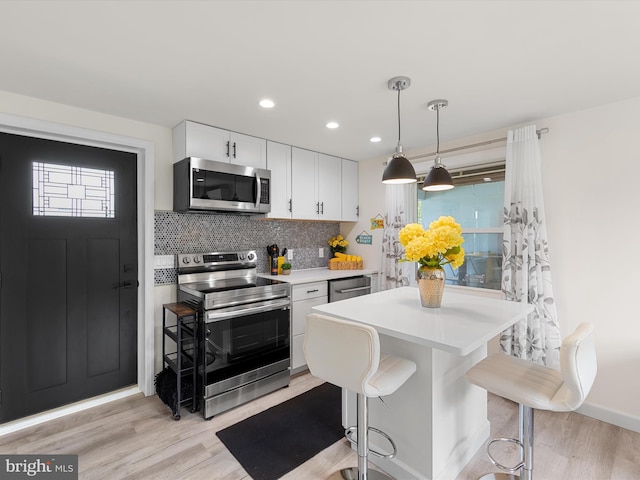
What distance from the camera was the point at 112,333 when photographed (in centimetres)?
265

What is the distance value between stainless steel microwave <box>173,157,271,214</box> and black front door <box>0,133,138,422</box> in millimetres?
479

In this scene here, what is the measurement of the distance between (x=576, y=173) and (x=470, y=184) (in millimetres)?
872

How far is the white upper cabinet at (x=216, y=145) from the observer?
8.70 feet

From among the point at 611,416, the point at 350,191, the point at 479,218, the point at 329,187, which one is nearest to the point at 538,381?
the point at 611,416

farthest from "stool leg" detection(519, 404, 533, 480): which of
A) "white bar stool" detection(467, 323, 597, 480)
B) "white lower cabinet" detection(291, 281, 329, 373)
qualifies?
"white lower cabinet" detection(291, 281, 329, 373)

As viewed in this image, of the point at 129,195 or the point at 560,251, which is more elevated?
the point at 129,195

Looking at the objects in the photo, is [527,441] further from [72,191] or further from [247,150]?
[72,191]

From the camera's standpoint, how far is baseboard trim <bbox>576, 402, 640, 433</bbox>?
7.36 feet

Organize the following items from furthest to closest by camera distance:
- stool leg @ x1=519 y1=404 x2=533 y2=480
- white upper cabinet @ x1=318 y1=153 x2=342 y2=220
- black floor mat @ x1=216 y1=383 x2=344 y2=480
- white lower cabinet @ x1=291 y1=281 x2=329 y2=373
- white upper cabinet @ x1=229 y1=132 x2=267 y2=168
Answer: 1. white upper cabinet @ x1=318 y1=153 x2=342 y2=220
2. white lower cabinet @ x1=291 y1=281 x2=329 y2=373
3. white upper cabinet @ x1=229 y1=132 x2=267 y2=168
4. black floor mat @ x1=216 y1=383 x2=344 y2=480
5. stool leg @ x1=519 y1=404 x2=533 y2=480

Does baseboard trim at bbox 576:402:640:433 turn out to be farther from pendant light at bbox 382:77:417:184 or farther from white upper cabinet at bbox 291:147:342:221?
white upper cabinet at bbox 291:147:342:221

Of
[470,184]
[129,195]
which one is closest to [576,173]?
[470,184]

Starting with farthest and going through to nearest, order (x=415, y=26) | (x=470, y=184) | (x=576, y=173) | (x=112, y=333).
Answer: (x=470, y=184) → (x=112, y=333) → (x=576, y=173) → (x=415, y=26)

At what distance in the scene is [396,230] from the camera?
3.57m

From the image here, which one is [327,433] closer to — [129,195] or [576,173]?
[129,195]
